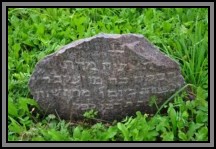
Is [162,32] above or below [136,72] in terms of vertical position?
above

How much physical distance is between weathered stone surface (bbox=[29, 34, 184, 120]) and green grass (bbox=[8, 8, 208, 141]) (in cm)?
9

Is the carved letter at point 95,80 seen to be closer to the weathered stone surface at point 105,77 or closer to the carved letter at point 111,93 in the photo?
the weathered stone surface at point 105,77

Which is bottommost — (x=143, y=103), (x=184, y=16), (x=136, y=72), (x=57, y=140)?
(x=57, y=140)

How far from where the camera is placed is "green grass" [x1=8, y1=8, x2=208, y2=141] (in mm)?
3168

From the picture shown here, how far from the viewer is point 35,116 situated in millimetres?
3424

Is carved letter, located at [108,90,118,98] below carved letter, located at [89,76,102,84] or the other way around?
below

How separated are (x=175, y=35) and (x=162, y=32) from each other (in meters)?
0.19

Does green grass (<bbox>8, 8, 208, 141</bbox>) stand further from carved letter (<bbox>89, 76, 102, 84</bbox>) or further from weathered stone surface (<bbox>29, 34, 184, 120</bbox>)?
carved letter (<bbox>89, 76, 102, 84</bbox>)

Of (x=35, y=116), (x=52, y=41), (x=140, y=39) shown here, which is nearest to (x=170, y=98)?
(x=140, y=39)

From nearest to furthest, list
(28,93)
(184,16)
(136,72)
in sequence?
(136,72) → (28,93) → (184,16)

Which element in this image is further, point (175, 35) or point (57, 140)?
point (175, 35)

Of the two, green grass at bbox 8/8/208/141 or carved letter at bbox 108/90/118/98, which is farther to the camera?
carved letter at bbox 108/90/118/98

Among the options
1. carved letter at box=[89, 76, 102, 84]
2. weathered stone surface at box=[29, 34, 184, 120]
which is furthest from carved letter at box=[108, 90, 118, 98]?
carved letter at box=[89, 76, 102, 84]

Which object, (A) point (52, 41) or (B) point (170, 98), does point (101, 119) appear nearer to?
(B) point (170, 98)
